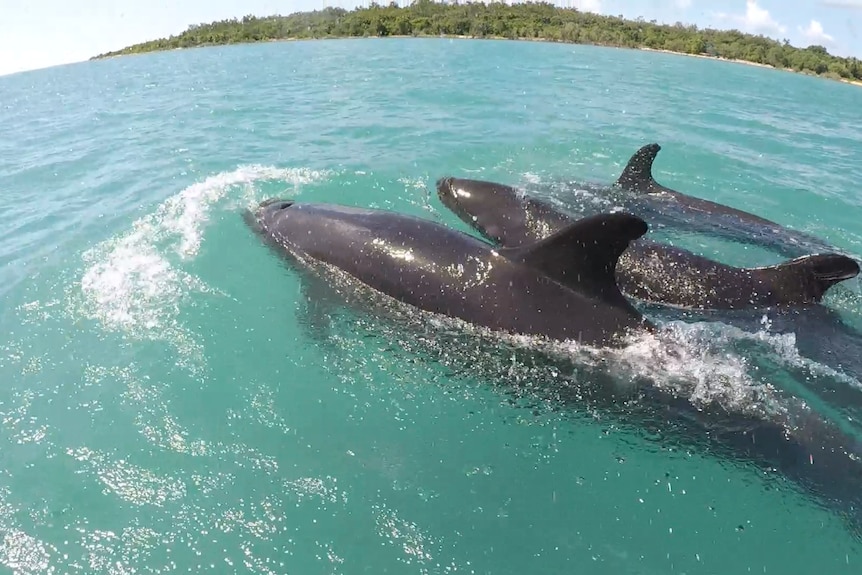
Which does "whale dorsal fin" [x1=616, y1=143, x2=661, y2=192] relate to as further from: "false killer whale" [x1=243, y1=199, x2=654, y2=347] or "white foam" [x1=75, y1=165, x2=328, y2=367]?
"white foam" [x1=75, y1=165, x2=328, y2=367]

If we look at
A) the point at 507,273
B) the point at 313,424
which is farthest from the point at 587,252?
the point at 313,424

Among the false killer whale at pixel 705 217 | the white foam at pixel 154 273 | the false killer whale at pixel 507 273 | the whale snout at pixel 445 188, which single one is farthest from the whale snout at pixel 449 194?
the white foam at pixel 154 273

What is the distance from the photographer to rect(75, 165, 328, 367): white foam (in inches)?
393

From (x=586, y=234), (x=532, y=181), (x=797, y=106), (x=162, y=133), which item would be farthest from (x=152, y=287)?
(x=797, y=106)

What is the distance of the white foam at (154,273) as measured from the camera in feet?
32.8

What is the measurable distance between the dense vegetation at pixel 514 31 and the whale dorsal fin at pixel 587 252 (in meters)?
94.2

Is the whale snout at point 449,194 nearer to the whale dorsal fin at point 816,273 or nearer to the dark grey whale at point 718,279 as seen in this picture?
the dark grey whale at point 718,279

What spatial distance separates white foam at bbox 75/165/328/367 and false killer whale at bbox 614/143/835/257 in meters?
9.54

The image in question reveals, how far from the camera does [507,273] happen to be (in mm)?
8641

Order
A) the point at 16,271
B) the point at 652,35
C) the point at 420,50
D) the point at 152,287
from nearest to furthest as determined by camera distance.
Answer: the point at 152,287
the point at 16,271
the point at 420,50
the point at 652,35

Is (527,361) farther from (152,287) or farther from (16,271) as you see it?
(16,271)

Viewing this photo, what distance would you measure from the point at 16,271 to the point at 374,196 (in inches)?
310

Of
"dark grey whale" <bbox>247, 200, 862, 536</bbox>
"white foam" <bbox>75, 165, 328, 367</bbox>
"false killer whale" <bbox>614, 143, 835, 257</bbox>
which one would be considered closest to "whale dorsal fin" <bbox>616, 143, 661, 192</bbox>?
"false killer whale" <bbox>614, 143, 835, 257</bbox>

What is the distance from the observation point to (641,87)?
1713 inches
